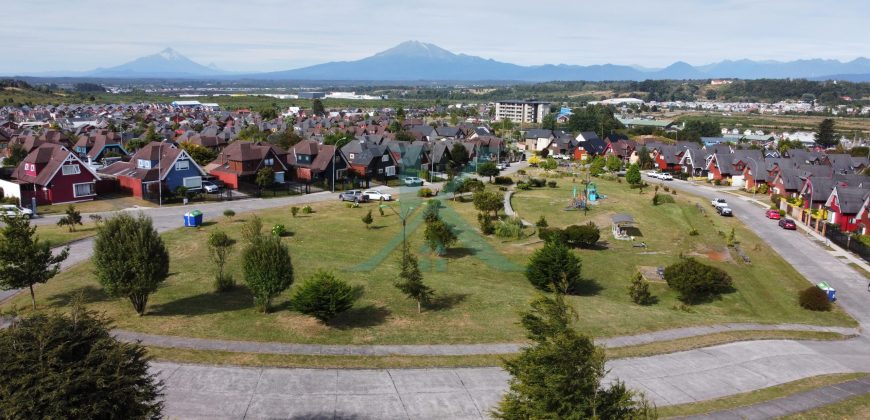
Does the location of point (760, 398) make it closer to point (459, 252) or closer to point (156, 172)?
point (459, 252)

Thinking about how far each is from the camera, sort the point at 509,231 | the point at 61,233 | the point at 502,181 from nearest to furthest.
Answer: the point at 61,233 → the point at 509,231 → the point at 502,181

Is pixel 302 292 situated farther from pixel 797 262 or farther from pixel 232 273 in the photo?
pixel 797 262

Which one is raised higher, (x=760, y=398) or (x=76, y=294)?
(x=76, y=294)

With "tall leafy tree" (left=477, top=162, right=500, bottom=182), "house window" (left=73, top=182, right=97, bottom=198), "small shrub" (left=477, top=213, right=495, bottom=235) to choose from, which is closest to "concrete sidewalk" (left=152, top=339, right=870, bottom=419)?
"small shrub" (left=477, top=213, right=495, bottom=235)

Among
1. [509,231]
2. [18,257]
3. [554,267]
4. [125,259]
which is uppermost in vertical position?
[125,259]

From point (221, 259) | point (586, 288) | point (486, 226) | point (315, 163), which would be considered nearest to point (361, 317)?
point (221, 259)

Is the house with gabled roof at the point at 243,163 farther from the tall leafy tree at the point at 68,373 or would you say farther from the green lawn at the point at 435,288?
the tall leafy tree at the point at 68,373

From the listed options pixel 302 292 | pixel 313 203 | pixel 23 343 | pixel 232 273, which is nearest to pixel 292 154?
pixel 313 203
